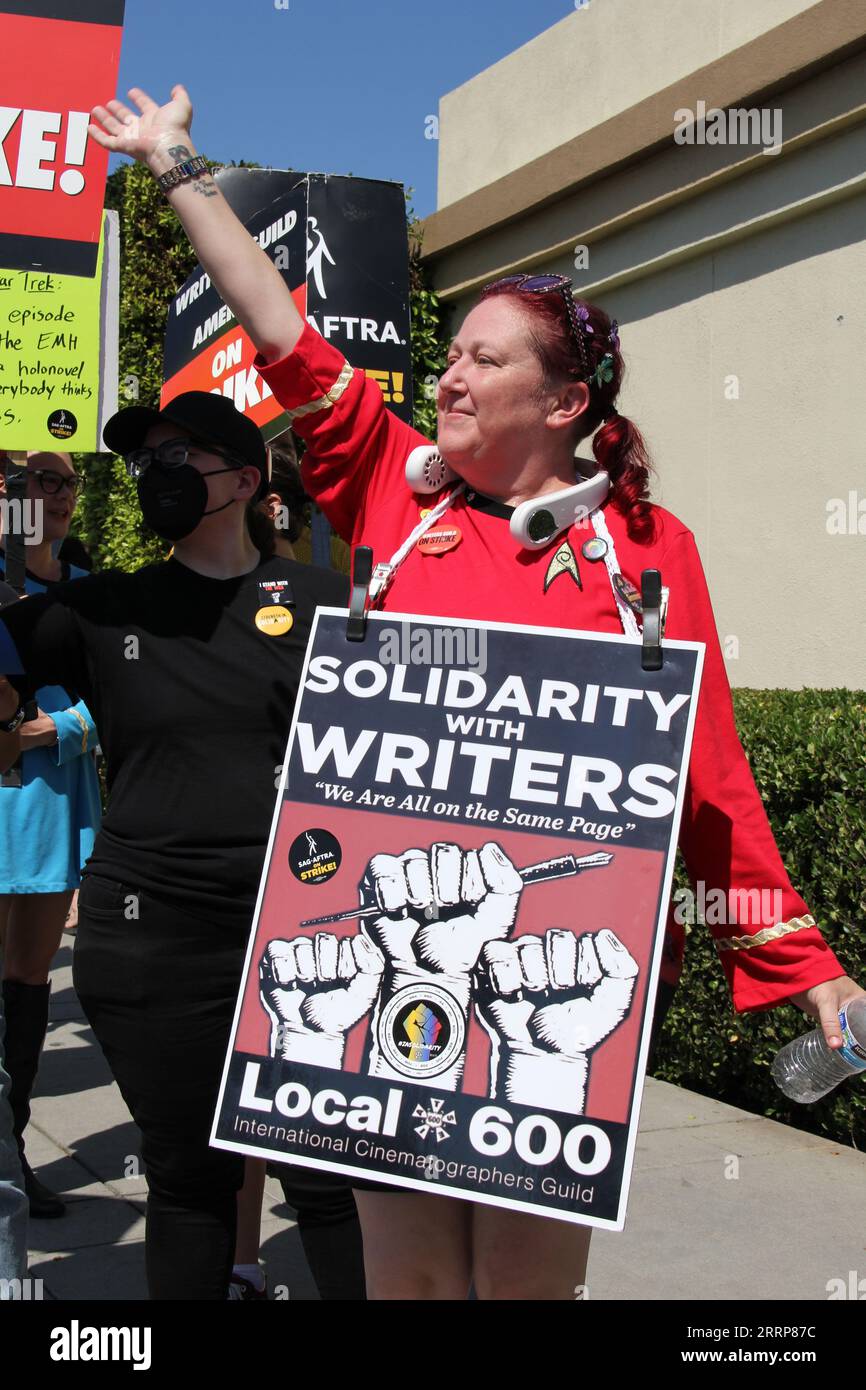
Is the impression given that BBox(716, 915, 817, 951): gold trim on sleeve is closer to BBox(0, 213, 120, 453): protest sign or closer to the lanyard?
the lanyard

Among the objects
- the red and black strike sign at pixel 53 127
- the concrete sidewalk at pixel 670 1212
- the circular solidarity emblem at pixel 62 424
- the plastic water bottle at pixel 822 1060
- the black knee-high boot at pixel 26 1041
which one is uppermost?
the red and black strike sign at pixel 53 127

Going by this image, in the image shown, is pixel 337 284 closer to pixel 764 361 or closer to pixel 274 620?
pixel 274 620

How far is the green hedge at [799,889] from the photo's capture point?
456 centimetres

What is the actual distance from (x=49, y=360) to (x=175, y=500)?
745 millimetres

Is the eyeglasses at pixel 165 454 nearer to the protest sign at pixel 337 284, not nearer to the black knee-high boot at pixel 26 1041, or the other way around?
the protest sign at pixel 337 284

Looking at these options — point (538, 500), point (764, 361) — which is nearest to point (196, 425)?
point (538, 500)

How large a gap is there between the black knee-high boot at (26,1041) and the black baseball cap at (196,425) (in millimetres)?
2121

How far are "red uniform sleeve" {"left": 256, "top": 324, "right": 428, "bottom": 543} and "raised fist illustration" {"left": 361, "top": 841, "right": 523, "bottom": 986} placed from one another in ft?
2.18

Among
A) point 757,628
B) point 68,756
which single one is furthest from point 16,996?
point 757,628

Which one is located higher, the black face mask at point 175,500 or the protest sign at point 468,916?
the black face mask at point 175,500

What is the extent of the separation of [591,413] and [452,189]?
26.6 ft

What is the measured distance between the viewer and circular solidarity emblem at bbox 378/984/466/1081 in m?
1.84

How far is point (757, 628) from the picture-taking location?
6969 mm

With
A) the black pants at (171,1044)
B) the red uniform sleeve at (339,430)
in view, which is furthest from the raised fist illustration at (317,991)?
the red uniform sleeve at (339,430)
